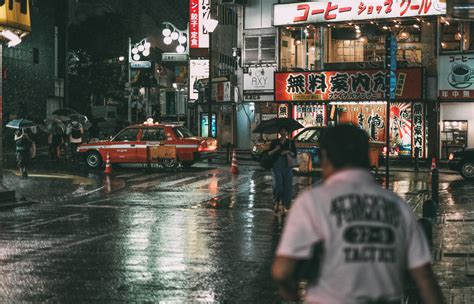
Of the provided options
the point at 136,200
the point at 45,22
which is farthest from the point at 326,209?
the point at 45,22

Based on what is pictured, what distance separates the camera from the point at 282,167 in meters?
14.6

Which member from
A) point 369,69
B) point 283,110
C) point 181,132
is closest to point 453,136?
point 369,69

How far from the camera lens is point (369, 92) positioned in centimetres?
3325

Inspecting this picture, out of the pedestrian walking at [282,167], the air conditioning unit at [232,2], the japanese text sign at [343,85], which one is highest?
the air conditioning unit at [232,2]

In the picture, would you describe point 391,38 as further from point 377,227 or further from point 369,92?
point 369,92

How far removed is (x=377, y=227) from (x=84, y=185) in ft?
61.8

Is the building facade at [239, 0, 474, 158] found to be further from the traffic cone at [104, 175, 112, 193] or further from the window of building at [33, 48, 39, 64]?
the window of building at [33, 48, 39, 64]

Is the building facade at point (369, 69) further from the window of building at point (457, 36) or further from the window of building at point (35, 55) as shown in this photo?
the window of building at point (35, 55)

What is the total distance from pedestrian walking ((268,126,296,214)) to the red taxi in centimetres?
1145

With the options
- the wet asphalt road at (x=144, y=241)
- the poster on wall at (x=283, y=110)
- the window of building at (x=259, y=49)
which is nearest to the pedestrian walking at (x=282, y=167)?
the wet asphalt road at (x=144, y=241)

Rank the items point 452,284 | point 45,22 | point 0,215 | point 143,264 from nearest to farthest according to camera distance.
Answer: point 452,284, point 143,264, point 0,215, point 45,22

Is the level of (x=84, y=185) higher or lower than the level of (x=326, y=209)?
lower

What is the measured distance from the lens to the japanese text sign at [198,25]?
4103 centimetres

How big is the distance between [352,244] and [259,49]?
3555 cm
